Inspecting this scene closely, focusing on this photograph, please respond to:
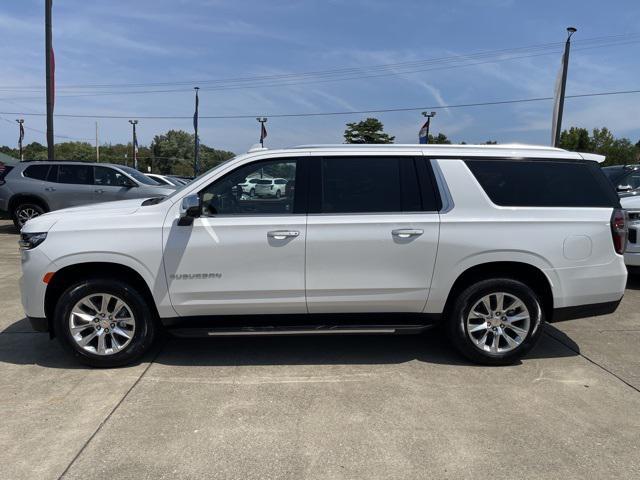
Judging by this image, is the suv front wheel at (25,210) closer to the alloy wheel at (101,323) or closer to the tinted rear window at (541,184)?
the alloy wheel at (101,323)

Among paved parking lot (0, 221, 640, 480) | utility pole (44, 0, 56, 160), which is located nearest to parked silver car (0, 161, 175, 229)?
utility pole (44, 0, 56, 160)

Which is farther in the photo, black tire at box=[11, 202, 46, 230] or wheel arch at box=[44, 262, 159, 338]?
black tire at box=[11, 202, 46, 230]

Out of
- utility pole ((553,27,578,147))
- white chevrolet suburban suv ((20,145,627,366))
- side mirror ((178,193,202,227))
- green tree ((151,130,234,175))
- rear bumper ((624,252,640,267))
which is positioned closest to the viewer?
side mirror ((178,193,202,227))

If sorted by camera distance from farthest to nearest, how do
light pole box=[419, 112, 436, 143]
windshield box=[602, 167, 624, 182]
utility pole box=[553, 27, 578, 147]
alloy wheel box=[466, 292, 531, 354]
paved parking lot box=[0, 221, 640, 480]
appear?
light pole box=[419, 112, 436, 143], utility pole box=[553, 27, 578, 147], windshield box=[602, 167, 624, 182], alloy wheel box=[466, 292, 531, 354], paved parking lot box=[0, 221, 640, 480]

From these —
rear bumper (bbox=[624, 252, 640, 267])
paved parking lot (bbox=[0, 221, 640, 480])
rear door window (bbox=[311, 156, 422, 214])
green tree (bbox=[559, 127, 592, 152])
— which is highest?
green tree (bbox=[559, 127, 592, 152])

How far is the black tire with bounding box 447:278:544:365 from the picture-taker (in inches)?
172

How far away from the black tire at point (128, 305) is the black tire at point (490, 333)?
8.57 ft

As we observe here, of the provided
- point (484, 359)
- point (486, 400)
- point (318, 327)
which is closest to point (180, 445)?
point (318, 327)

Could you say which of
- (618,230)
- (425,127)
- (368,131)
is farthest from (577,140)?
(618,230)

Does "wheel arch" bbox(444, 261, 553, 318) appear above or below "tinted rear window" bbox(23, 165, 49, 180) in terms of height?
below

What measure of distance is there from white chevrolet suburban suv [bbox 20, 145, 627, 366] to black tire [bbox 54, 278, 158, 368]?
1cm

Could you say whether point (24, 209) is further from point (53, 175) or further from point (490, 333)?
point (490, 333)

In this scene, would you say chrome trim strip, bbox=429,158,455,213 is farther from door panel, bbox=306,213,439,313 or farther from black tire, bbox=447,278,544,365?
black tire, bbox=447,278,544,365

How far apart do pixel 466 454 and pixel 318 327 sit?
1639 millimetres
